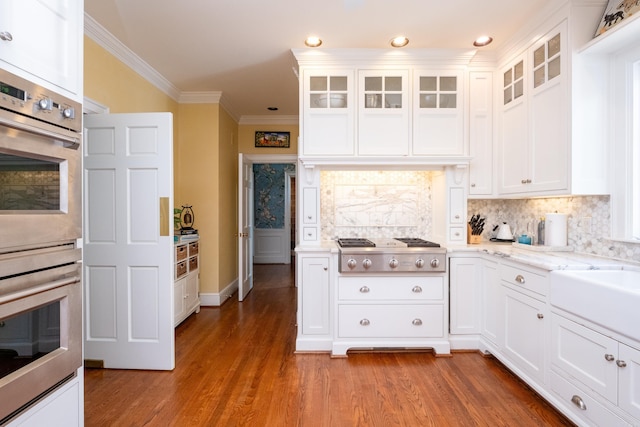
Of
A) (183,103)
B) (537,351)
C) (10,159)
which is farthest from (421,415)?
(183,103)

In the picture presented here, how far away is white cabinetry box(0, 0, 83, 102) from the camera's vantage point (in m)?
1.08

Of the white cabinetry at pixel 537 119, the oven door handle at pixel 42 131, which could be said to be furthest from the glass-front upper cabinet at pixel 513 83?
the oven door handle at pixel 42 131

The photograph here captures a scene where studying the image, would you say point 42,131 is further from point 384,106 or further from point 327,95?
point 384,106

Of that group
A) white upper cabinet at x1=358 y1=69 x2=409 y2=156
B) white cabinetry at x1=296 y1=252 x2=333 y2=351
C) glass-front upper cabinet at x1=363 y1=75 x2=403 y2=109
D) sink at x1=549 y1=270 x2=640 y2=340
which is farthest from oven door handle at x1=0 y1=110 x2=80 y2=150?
sink at x1=549 y1=270 x2=640 y2=340

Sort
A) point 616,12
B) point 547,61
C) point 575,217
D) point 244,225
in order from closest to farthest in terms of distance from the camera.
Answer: point 616,12
point 547,61
point 575,217
point 244,225

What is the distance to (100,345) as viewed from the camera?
2.58m

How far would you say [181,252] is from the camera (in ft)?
11.6

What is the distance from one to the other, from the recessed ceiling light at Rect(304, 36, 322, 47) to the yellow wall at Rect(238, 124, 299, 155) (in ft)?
7.18

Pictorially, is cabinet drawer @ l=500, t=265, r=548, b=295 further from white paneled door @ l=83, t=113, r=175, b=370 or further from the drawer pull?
white paneled door @ l=83, t=113, r=175, b=370

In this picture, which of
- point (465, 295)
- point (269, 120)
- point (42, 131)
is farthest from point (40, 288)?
point (269, 120)

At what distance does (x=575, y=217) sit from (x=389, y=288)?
158 cm

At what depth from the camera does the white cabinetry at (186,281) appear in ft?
11.2

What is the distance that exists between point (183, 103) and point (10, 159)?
11.3ft

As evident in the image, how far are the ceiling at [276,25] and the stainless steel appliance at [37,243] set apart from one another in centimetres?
164
